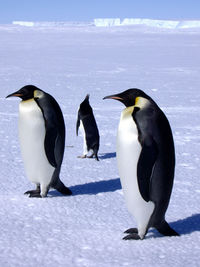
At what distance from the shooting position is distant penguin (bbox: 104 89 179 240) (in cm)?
225

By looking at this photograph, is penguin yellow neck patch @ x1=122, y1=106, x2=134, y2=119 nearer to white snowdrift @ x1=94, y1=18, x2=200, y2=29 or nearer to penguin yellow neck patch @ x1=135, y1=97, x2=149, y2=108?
penguin yellow neck patch @ x1=135, y1=97, x2=149, y2=108

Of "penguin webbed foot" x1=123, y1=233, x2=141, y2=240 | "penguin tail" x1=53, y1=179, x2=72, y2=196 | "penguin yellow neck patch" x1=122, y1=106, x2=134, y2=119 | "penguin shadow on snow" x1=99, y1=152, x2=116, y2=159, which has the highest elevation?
"penguin yellow neck patch" x1=122, y1=106, x2=134, y2=119

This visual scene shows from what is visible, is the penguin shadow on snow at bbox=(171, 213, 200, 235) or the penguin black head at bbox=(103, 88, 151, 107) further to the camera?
the penguin shadow on snow at bbox=(171, 213, 200, 235)

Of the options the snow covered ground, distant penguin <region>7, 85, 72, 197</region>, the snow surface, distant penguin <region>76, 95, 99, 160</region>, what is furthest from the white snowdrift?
distant penguin <region>7, 85, 72, 197</region>

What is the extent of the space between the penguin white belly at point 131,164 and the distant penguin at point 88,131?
192 centimetres

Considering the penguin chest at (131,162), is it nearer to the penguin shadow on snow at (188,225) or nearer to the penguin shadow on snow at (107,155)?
the penguin shadow on snow at (188,225)

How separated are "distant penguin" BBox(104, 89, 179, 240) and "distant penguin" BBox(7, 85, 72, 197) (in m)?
0.74

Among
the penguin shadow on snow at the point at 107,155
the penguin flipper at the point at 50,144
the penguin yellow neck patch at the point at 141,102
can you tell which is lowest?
the penguin shadow on snow at the point at 107,155

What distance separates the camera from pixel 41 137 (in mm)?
3004

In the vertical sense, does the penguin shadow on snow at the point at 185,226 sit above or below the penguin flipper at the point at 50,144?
below

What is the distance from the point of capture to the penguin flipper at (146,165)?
2238 millimetres

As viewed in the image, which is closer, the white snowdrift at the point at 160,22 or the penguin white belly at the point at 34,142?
the penguin white belly at the point at 34,142

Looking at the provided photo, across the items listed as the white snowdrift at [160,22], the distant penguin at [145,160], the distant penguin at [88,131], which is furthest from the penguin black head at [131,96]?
the white snowdrift at [160,22]

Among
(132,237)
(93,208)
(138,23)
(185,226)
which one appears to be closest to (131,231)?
(132,237)
